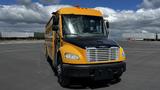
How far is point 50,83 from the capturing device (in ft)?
30.3

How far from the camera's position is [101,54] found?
8227mm

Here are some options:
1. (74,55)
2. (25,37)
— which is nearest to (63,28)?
(74,55)

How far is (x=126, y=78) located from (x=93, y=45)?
2.78 meters

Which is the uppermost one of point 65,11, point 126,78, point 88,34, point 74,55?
point 65,11

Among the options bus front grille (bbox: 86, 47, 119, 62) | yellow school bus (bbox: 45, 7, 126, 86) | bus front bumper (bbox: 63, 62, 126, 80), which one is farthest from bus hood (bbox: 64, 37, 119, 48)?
bus front bumper (bbox: 63, 62, 126, 80)

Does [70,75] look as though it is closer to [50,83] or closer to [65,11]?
[50,83]

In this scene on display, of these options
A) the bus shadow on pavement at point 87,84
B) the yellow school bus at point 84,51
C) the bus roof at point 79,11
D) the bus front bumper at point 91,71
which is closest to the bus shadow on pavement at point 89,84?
the bus shadow on pavement at point 87,84

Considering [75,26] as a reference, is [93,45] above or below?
below

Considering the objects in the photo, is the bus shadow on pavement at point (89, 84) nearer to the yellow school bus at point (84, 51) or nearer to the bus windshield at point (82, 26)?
the yellow school bus at point (84, 51)

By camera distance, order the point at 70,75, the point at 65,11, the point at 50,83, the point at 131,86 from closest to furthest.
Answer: the point at 70,75
the point at 131,86
the point at 50,83
the point at 65,11

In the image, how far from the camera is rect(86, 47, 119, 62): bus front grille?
8.06 metres

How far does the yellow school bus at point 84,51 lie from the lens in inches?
316

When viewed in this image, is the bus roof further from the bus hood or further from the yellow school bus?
the bus hood

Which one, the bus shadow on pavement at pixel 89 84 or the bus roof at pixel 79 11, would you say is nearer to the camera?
the bus shadow on pavement at pixel 89 84
